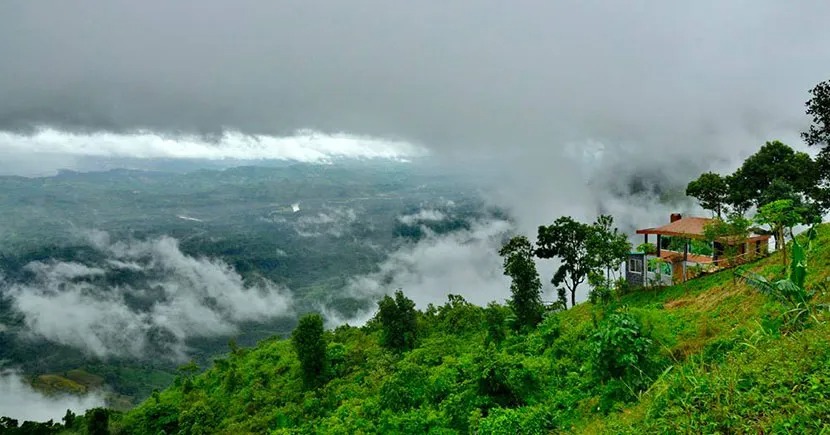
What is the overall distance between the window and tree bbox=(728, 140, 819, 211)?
31.6 ft

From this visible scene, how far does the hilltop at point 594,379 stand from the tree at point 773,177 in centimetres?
1141

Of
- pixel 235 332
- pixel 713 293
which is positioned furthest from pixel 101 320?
pixel 713 293

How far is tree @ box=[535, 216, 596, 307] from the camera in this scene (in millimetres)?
37562

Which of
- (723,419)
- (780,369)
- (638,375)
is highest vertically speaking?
(780,369)

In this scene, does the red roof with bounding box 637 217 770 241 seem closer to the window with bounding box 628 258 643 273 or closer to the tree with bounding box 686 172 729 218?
the window with bounding box 628 258 643 273

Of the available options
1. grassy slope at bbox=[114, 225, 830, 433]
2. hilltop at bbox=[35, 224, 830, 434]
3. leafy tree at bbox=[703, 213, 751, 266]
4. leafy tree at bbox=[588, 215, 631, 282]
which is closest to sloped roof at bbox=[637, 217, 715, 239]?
leafy tree at bbox=[703, 213, 751, 266]

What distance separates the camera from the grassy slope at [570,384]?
6.48 m

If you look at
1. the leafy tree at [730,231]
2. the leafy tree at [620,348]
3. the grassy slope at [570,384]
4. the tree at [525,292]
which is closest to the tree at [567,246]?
the grassy slope at [570,384]

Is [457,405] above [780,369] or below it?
below

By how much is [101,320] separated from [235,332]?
59073mm

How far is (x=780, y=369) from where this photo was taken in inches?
263

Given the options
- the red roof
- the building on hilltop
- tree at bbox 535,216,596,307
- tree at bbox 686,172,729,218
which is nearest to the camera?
the building on hilltop

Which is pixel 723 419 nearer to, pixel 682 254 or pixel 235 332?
pixel 682 254

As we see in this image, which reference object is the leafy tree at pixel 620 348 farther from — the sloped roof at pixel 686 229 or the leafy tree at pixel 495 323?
the sloped roof at pixel 686 229
